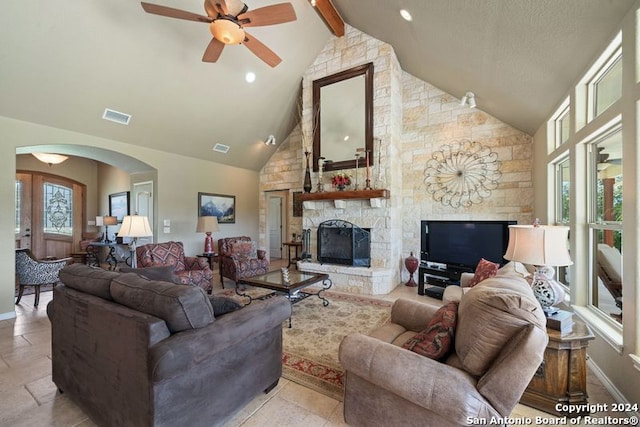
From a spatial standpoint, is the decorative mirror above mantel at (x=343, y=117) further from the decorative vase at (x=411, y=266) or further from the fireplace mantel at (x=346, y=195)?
the decorative vase at (x=411, y=266)

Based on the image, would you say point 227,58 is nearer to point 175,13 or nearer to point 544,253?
point 175,13

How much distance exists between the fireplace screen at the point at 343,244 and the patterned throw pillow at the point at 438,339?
3204 millimetres

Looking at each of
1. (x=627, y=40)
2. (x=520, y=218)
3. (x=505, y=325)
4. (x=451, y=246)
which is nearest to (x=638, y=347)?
(x=505, y=325)

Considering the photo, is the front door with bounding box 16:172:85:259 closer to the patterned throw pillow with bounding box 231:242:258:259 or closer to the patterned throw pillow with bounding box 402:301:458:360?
the patterned throw pillow with bounding box 231:242:258:259

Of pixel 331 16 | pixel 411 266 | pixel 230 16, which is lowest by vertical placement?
pixel 411 266

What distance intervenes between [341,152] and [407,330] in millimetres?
3639

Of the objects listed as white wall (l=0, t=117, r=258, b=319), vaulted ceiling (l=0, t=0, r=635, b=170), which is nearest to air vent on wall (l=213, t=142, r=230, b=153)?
vaulted ceiling (l=0, t=0, r=635, b=170)

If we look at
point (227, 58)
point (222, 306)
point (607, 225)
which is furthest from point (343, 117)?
point (222, 306)

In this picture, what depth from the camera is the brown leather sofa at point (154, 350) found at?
1.33 m

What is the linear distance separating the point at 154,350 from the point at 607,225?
3272 millimetres

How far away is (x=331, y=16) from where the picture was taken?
4.61 meters

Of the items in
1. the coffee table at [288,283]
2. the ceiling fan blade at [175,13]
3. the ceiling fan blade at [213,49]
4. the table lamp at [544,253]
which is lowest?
the coffee table at [288,283]

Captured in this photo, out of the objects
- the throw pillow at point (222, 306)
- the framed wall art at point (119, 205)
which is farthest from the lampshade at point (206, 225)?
the throw pillow at point (222, 306)

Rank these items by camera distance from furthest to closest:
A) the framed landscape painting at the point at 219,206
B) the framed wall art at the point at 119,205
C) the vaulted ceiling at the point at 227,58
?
the framed wall art at the point at 119,205 → the framed landscape painting at the point at 219,206 → the vaulted ceiling at the point at 227,58
